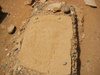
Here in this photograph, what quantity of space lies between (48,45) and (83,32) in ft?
3.65

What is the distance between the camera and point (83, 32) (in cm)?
405

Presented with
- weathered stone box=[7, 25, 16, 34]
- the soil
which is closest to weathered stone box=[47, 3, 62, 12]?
the soil

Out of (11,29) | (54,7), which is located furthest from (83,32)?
(11,29)

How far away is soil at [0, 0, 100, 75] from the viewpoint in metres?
3.55

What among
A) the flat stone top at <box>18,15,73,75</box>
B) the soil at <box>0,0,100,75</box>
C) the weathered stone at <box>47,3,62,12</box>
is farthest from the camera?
the weathered stone at <box>47,3,62,12</box>

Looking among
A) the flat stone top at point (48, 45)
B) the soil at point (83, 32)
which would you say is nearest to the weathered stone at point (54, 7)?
the flat stone top at point (48, 45)

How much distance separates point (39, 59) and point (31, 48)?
14.0 inches

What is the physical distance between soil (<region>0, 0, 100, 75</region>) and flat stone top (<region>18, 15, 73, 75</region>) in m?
0.48

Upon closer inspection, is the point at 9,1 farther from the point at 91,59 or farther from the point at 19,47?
the point at 91,59

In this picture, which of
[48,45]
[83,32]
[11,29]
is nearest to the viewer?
[48,45]

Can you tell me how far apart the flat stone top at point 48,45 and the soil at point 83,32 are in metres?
0.48

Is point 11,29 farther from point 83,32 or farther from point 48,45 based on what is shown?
point 83,32

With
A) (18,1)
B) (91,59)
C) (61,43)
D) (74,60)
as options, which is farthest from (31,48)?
(18,1)

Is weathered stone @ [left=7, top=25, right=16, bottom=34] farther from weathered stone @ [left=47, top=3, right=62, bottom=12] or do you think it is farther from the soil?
weathered stone @ [left=47, top=3, right=62, bottom=12]
